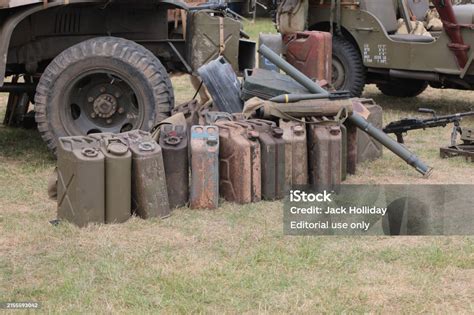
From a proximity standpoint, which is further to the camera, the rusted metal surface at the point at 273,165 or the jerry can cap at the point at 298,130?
the jerry can cap at the point at 298,130

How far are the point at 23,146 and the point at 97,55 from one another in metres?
1.37

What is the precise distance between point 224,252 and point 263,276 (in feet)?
1.43

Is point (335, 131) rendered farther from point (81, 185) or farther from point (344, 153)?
point (81, 185)

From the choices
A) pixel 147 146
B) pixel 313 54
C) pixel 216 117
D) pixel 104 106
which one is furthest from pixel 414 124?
pixel 147 146

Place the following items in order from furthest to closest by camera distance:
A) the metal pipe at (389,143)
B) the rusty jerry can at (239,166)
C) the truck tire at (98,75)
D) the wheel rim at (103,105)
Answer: the wheel rim at (103,105) < the truck tire at (98,75) < the metal pipe at (389,143) < the rusty jerry can at (239,166)

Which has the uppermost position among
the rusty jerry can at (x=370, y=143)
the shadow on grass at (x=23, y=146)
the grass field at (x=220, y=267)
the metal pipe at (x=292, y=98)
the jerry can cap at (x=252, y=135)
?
the metal pipe at (x=292, y=98)

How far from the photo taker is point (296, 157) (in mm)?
5543

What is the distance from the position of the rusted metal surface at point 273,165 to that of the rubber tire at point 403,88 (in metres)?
4.85

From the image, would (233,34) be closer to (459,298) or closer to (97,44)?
(97,44)

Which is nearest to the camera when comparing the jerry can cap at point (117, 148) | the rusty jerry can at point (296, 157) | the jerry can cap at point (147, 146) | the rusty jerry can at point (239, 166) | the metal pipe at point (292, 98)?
the jerry can cap at point (117, 148)

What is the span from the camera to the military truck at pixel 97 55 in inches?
245

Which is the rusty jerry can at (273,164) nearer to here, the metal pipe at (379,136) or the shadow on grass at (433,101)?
the metal pipe at (379,136)

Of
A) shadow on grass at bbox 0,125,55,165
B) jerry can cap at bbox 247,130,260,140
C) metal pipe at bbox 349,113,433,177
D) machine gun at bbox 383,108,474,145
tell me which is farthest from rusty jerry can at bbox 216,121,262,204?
machine gun at bbox 383,108,474,145

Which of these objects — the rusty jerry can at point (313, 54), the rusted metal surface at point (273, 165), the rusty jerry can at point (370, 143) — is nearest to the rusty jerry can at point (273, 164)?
the rusted metal surface at point (273, 165)
